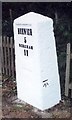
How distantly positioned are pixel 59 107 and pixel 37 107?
0.46 m

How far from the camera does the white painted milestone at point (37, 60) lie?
5402 millimetres

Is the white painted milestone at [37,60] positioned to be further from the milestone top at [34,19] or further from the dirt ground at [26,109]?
the dirt ground at [26,109]

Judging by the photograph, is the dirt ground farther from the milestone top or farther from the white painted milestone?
the milestone top

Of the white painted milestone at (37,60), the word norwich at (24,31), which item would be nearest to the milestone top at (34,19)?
the white painted milestone at (37,60)

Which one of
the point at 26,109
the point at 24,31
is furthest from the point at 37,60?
the point at 26,109

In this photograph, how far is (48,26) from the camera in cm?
546

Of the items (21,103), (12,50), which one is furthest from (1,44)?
(21,103)

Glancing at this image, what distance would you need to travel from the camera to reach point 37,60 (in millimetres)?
5434

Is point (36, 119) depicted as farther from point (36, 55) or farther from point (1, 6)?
point (1, 6)

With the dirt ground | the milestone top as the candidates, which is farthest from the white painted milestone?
the dirt ground

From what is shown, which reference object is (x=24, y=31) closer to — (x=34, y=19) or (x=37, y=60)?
(x=34, y=19)

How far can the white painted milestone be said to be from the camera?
5.40 meters

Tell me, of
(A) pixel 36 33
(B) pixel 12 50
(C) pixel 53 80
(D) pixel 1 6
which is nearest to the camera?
(A) pixel 36 33

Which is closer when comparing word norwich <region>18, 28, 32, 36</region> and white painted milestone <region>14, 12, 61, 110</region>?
white painted milestone <region>14, 12, 61, 110</region>
